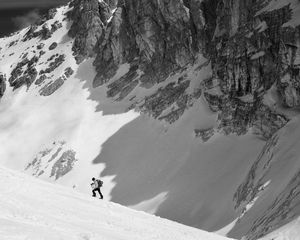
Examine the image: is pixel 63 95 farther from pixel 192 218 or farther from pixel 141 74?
pixel 192 218

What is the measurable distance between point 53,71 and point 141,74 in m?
32.3

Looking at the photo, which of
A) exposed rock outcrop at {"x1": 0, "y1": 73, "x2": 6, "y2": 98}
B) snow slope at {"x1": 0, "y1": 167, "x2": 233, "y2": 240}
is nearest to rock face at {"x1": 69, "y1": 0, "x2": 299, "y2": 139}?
exposed rock outcrop at {"x1": 0, "y1": 73, "x2": 6, "y2": 98}

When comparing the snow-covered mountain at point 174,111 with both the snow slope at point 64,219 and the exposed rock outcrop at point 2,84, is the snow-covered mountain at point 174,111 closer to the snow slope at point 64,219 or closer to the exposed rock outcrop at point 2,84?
the exposed rock outcrop at point 2,84

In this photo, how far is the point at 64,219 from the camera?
18.1 meters

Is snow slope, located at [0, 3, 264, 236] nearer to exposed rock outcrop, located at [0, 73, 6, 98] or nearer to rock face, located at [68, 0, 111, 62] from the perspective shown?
exposed rock outcrop, located at [0, 73, 6, 98]

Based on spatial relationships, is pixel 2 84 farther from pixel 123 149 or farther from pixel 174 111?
pixel 174 111

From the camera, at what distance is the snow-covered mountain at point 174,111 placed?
1984 inches

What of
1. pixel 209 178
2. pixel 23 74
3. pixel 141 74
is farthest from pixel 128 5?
pixel 209 178

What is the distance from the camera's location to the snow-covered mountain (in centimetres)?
5041

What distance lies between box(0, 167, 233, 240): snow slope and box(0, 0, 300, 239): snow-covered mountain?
351 inches

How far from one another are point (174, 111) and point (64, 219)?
62.7m

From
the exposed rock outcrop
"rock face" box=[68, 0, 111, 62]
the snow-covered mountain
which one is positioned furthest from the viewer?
the exposed rock outcrop

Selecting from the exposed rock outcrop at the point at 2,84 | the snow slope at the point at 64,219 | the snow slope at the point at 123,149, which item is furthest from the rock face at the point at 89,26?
the snow slope at the point at 64,219

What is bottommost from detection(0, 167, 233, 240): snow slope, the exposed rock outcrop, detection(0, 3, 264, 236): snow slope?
detection(0, 3, 264, 236): snow slope
